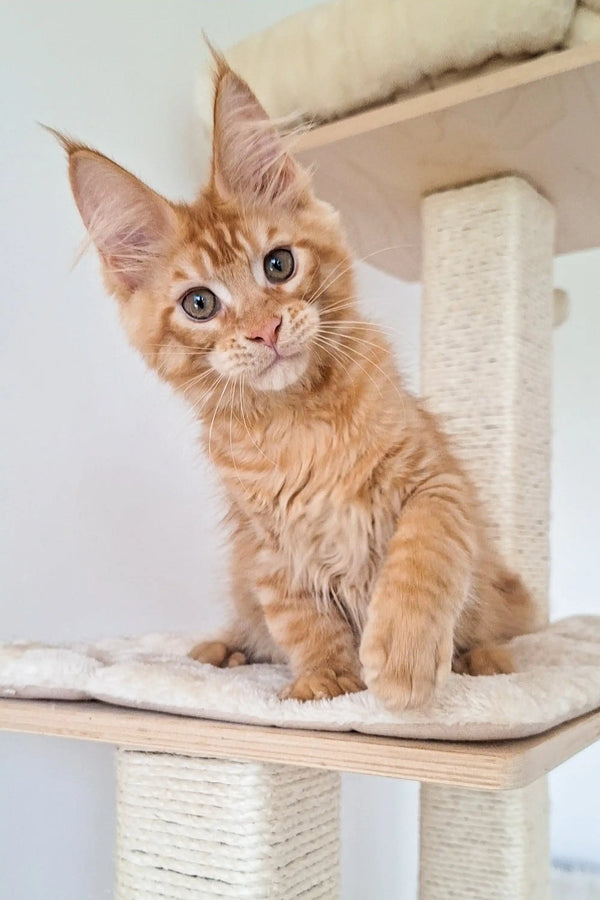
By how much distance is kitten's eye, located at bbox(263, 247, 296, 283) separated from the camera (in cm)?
96

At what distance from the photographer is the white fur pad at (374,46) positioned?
1.13 metres

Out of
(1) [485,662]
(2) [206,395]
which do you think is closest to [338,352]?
(2) [206,395]

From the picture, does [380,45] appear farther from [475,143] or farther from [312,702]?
[312,702]

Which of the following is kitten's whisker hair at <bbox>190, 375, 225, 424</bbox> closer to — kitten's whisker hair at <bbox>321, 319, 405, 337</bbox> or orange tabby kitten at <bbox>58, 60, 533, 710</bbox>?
orange tabby kitten at <bbox>58, 60, 533, 710</bbox>

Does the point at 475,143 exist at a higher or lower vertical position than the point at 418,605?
higher

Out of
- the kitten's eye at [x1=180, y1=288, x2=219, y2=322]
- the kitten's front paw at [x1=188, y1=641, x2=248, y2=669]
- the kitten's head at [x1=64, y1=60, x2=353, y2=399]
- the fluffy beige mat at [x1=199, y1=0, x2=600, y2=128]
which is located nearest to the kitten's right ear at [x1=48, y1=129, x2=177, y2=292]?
the kitten's head at [x1=64, y1=60, x2=353, y2=399]

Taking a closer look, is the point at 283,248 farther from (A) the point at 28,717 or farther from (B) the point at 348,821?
(B) the point at 348,821

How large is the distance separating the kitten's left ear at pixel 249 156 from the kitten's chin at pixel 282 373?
0.88 ft

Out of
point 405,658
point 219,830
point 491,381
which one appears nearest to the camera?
point 405,658

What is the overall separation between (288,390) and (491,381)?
56 centimetres

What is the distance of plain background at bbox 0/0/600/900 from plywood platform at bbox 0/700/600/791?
0.50 m

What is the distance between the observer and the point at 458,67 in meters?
1.21

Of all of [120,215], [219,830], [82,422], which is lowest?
[219,830]

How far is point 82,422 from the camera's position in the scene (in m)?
1.44
